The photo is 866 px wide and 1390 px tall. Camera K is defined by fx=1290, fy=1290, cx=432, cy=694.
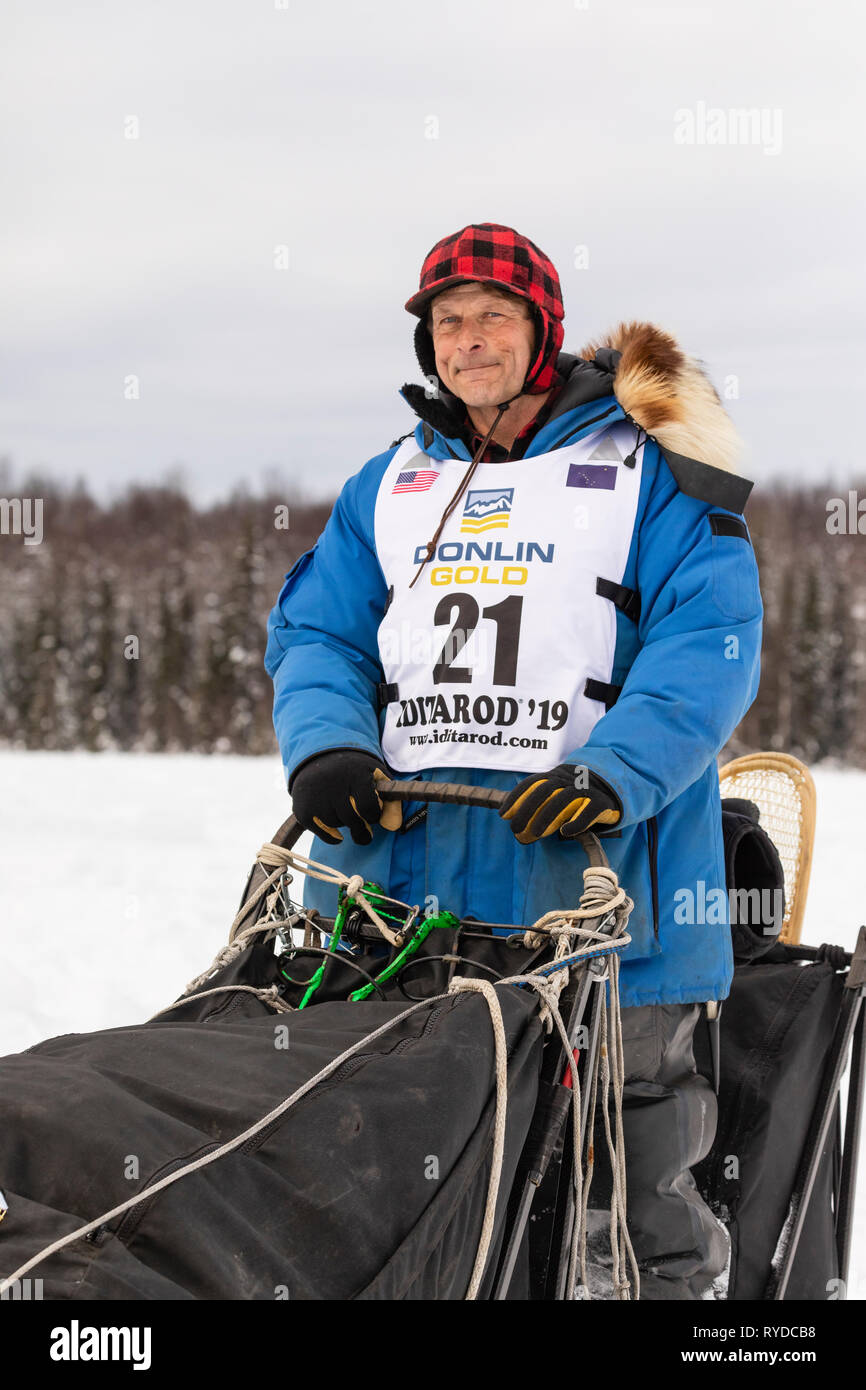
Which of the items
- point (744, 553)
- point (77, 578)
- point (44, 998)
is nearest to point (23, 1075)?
point (744, 553)

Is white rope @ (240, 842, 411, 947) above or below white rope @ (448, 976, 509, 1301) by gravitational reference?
above

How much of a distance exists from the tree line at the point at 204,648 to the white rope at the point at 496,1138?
19.0m

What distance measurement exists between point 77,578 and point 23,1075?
94.6 ft

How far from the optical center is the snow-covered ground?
198 inches

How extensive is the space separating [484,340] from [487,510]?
331 mm

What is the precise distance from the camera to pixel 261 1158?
150 cm

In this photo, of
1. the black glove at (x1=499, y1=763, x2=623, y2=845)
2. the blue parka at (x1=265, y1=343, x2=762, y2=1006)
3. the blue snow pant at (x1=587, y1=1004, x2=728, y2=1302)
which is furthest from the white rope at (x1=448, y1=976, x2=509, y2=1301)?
the blue snow pant at (x1=587, y1=1004, x2=728, y2=1302)

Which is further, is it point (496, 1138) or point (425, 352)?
point (425, 352)

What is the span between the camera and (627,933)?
225 centimetres

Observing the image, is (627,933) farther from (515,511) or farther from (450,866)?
(515,511)

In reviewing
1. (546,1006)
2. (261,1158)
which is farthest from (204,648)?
(261,1158)

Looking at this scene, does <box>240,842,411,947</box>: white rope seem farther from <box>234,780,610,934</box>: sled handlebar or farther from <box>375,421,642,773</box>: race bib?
<box>375,421,642,773</box>: race bib

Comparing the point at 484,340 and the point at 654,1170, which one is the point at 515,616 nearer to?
the point at 484,340

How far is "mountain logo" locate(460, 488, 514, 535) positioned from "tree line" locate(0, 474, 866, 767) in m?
18.1
